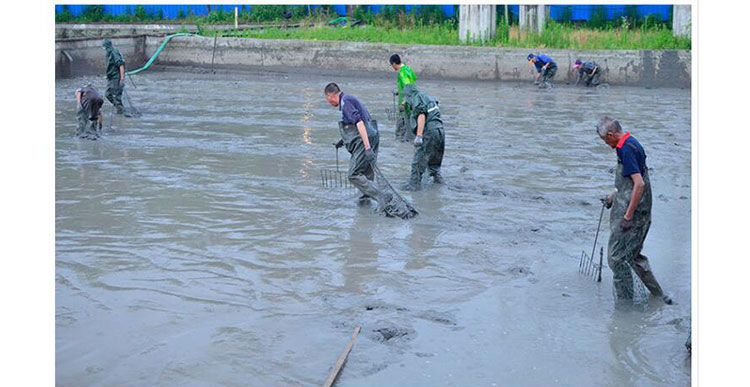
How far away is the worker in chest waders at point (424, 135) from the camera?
11.3 m

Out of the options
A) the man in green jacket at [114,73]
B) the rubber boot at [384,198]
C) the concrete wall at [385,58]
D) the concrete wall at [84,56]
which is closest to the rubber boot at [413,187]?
the rubber boot at [384,198]

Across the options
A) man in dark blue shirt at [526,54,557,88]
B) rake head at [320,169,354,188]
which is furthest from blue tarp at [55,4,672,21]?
rake head at [320,169,354,188]

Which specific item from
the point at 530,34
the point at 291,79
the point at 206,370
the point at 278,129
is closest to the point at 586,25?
the point at 530,34

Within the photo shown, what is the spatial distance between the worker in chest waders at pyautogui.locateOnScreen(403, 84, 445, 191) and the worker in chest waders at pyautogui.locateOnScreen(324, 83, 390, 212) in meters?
0.82

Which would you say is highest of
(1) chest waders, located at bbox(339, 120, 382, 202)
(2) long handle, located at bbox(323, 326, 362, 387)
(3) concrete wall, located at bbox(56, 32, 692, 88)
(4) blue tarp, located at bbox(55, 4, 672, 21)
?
(4) blue tarp, located at bbox(55, 4, 672, 21)

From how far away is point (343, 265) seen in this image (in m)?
8.89

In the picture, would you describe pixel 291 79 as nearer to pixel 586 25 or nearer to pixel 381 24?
pixel 381 24

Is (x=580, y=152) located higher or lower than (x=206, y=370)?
higher

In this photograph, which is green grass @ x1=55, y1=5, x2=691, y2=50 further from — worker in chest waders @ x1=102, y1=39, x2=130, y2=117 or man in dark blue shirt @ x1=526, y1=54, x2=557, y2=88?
worker in chest waders @ x1=102, y1=39, x2=130, y2=117

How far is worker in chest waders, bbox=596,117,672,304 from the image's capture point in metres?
7.08

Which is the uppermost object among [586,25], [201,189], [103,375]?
[586,25]

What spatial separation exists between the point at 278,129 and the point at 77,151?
3.74m

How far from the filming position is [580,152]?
14578 millimetres

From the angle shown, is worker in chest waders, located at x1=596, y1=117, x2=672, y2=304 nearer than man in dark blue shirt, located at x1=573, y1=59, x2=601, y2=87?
Yes
